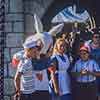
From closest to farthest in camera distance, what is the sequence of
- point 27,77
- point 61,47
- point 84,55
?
1. point 27,77
2. point 61,47
3. point 84,55

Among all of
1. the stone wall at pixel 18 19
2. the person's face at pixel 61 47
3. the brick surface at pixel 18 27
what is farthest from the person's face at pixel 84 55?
the brick surface at pixel 18 27

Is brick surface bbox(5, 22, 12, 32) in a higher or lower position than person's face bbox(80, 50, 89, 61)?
higher

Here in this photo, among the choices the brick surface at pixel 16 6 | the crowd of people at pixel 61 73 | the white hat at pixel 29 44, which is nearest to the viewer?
the crowd of people at pixel 61 73

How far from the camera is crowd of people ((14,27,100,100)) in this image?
9305mm

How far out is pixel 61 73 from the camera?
9.44 m

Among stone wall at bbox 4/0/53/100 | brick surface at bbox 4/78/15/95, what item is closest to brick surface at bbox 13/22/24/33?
stone wall at bbox 4/0/53/100

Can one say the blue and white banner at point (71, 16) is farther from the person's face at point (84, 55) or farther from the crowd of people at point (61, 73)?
the person's face at point (84, 55)

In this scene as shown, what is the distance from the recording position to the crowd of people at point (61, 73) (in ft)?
30.5

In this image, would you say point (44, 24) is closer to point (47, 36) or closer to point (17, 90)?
point (47, 36)

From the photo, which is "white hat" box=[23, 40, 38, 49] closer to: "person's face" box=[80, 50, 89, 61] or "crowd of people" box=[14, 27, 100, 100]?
"crowd of people" box=[14, 27, 100, 100]

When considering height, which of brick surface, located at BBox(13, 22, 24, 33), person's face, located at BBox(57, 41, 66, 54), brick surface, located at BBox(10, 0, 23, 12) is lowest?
person's face, located at BBox(57, 41, 66, 54)

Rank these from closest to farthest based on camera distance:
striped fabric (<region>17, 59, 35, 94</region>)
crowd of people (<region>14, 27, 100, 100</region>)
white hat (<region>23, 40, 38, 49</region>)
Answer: striped fabric (<region>17, 59, 35, 94</region>), crowd of people (<region>14, 27, 100, 100</region>), white hat (<region>23, 40, 38, 49</region>)

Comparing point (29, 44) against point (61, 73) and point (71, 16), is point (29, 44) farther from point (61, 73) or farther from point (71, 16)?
point (71, 16)

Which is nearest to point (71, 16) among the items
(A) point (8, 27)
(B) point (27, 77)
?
(A) point (8, 27)
